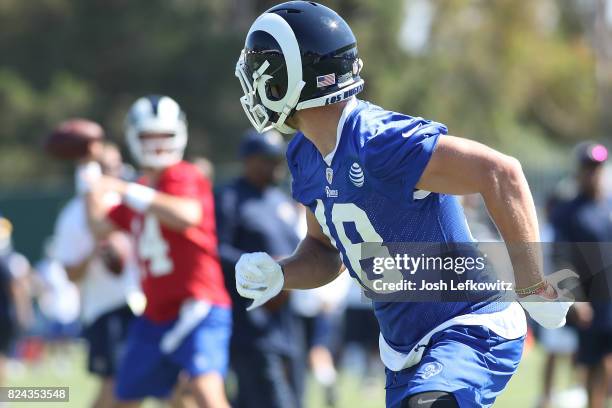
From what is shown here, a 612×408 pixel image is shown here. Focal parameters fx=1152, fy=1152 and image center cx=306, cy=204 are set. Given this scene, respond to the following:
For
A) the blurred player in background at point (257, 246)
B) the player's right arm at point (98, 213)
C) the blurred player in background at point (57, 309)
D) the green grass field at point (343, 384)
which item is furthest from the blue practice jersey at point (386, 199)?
the blurred player in background at point (57, 309)

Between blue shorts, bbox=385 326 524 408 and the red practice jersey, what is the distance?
112 inches

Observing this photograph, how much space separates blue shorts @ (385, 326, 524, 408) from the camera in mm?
3909

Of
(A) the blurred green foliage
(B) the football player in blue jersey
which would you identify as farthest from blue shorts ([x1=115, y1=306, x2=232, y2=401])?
(A) the blurred green foliage

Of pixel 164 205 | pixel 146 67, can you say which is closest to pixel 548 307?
pixel 164 205

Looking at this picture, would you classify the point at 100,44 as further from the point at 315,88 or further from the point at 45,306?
the point at 315,88

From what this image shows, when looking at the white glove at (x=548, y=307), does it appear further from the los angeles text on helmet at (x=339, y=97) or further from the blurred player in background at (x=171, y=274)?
the blurred player in background at (x=171, y=274)

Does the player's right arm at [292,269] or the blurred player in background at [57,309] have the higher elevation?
the player's right arm at [292,269]

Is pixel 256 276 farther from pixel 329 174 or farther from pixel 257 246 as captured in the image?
pixel 257 246

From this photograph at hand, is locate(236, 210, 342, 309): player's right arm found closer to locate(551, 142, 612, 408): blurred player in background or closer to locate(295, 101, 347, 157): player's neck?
locate(295, 101, 347, 157): player's neck

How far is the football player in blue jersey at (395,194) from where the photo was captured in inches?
152

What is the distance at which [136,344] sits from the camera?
273 inches

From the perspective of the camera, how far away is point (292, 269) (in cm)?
456

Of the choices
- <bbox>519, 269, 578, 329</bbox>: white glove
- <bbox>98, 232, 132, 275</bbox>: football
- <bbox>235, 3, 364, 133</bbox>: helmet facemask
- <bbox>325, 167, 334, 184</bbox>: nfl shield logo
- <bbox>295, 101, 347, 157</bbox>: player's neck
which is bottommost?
<bbox>98, 232, 132, 275</bbox>: football

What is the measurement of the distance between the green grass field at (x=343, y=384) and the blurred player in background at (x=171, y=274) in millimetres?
2594
